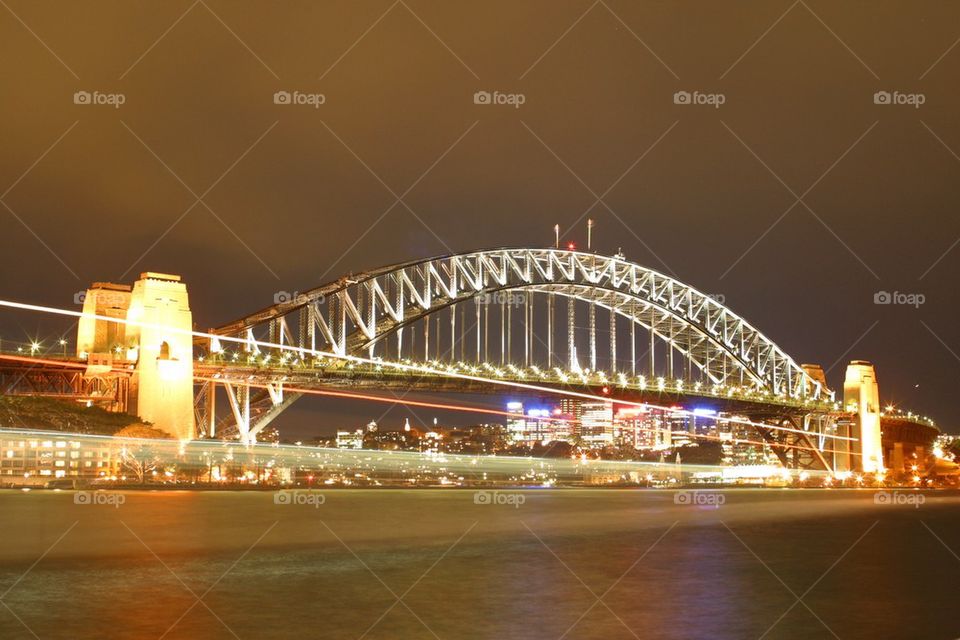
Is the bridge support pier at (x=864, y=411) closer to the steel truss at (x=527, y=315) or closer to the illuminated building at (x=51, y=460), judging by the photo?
the steel truss at (x=527, y=315)

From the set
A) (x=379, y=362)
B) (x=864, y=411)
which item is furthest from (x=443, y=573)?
(x=864, y=411)

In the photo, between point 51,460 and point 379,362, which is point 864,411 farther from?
point 51,460

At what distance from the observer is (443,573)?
13297 mm

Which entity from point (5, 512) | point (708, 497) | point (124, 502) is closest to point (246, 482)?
point (124, 502)

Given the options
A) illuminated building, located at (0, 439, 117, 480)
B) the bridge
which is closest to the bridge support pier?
the bridge

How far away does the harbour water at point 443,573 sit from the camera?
9.99 m

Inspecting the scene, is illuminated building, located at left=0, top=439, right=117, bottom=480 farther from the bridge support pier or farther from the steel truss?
the bridge support pier

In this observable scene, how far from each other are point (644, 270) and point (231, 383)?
143 ft

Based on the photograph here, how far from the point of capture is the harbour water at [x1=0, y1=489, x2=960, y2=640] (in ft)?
32.8

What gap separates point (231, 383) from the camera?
5300 cm

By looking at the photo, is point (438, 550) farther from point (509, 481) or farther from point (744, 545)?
point (509, 481)

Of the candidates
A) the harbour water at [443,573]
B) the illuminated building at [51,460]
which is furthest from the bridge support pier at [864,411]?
the illuminated building at [51,460]

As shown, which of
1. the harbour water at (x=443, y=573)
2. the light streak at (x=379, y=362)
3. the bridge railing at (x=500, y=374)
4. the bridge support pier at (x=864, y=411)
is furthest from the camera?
the bridge support pier at (x=864, y=411)

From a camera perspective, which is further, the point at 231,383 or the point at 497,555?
Answer: the point at 231,383
